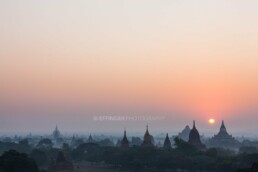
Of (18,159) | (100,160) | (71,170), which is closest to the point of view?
(18,159)

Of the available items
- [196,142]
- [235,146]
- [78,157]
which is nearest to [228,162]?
[196,142]

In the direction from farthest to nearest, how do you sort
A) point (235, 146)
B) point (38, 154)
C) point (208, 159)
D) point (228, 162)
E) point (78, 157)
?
point (235, 146) < point (78, 157) < point (38, 154) < point (208, 159) < point (228, 162)

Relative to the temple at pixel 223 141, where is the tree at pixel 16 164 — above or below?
below

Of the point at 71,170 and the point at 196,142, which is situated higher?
the point at 196,142

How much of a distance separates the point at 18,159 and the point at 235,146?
12694 cm

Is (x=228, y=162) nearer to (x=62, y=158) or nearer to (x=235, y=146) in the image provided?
(x=62, y=158)

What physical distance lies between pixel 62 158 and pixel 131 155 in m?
16.1

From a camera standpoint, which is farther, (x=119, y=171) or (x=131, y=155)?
(x=131, y=155)

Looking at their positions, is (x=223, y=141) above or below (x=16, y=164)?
above

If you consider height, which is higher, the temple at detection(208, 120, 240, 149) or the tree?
the temple at detection(208, 120, 240, 149)

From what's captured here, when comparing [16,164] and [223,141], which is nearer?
[16,164]

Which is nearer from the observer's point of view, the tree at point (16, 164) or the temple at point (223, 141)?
the tree at point (16, 164)

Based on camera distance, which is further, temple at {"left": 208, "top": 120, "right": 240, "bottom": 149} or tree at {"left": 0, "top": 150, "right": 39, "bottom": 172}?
temple at {"left": 208, "top": 120, "right": 240, "bottom": 149}

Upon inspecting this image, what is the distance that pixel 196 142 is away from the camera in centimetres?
12544
